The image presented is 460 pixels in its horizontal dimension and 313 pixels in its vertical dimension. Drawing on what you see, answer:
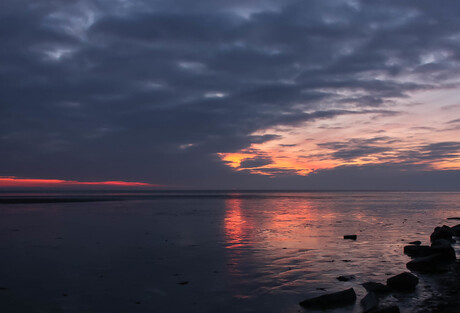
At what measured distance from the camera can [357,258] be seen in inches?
717

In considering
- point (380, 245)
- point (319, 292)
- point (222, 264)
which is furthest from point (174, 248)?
point (380, 245)

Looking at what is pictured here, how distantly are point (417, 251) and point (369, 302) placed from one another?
32.4 ft

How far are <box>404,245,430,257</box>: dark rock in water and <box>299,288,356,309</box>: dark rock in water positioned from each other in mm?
9084

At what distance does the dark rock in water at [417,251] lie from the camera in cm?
1828

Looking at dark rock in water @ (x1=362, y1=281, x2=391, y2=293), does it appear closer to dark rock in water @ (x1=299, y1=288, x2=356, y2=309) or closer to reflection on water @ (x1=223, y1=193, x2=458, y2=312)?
reflection on water @ (x1=223, y1=193, x2=458, y2=312)

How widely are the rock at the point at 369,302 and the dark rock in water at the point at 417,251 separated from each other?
8772 mm

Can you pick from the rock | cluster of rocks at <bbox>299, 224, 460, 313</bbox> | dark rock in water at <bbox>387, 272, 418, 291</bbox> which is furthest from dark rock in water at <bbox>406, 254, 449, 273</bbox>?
the rock

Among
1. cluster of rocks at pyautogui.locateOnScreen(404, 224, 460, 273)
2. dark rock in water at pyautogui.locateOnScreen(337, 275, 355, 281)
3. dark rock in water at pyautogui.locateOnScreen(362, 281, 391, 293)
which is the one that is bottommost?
dark rock in water at pyautogui.locateOnScreen(337, 275, 355, 281)

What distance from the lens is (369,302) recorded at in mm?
10922

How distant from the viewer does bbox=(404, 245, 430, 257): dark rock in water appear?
60.0 feet

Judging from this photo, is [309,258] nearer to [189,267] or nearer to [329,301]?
[189,267]

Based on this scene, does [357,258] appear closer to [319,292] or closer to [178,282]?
[319,292]

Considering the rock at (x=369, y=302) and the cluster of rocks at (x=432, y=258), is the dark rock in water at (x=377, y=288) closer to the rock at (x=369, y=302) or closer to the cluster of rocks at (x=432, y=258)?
the rock at (x=369, y=302)

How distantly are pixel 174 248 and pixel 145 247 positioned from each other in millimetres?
1834
